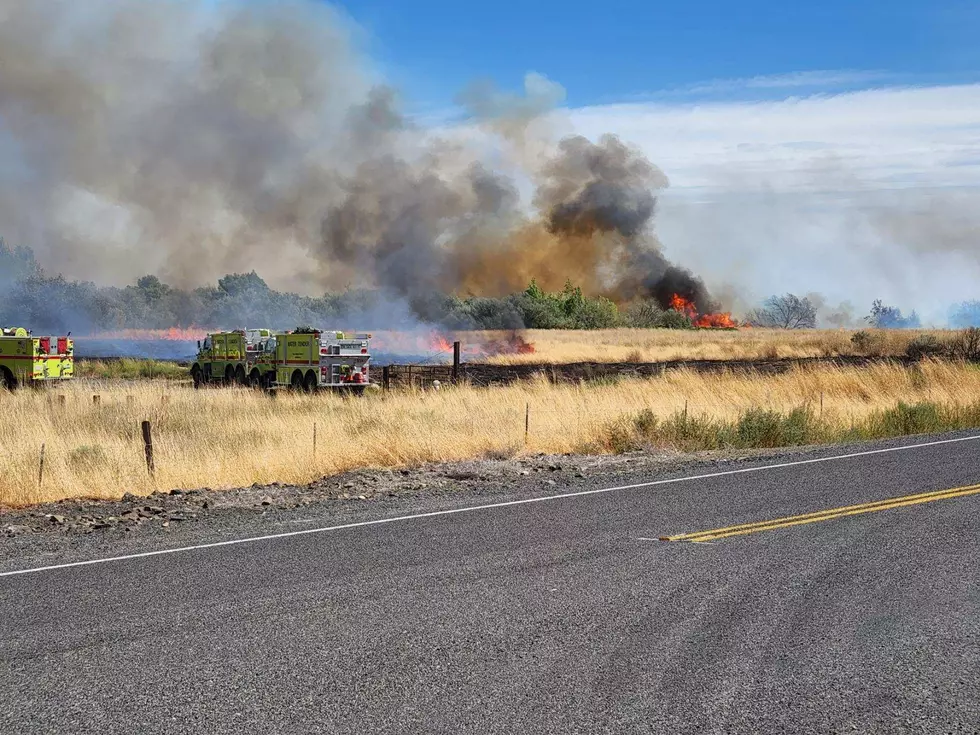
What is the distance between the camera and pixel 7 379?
1350 inches

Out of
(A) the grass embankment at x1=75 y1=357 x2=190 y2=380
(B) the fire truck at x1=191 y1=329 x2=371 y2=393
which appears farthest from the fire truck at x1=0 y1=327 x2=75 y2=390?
(A) the grass embankment at x1=75 y1=357 x2=190 y2=380

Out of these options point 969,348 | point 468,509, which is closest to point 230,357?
point 468,509

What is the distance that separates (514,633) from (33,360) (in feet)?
97.3

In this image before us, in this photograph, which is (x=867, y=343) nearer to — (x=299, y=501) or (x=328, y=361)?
(x=328, y=361)

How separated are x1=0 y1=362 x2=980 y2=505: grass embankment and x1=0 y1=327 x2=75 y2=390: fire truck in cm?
203

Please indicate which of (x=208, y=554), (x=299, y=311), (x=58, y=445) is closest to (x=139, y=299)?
(x=299, y=311)

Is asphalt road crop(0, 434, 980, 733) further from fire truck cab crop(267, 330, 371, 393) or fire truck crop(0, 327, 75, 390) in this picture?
fire truck crop(0, 327, 75, 390)

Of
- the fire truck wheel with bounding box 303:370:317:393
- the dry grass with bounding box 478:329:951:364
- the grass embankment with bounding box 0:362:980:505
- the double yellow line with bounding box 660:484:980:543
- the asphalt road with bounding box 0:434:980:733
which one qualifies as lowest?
the asphalt road with bounding box 0:434:980:733

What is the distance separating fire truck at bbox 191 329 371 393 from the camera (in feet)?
108

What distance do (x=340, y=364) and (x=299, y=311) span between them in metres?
44.0

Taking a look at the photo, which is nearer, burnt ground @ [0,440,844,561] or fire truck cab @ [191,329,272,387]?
burnt ground @ [0,440,844,561]

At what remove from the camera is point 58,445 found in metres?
17.5

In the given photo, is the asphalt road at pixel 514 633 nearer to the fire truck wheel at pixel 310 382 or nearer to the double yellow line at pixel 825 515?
the double yellow line at pixel 825 515

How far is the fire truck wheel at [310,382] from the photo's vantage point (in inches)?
1292
